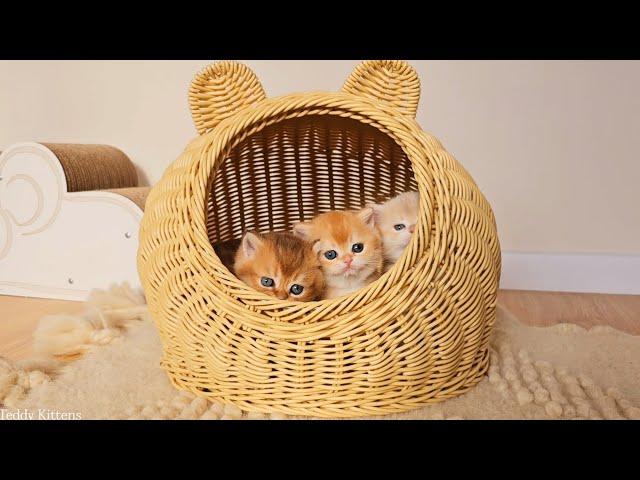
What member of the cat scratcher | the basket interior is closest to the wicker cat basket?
the basket interior

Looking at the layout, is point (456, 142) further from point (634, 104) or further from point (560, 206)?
point (634, 104)

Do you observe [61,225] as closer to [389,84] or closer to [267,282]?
[267,282]

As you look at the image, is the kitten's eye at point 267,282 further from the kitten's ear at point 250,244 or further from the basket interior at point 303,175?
the basket interior at point 303,175

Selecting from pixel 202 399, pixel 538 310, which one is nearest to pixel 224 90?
pixel 202 399

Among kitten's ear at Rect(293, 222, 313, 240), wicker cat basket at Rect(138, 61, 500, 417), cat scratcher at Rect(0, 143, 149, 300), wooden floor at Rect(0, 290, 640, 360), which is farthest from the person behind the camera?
cat scratcher at Rect(0, 143, 149, 300)

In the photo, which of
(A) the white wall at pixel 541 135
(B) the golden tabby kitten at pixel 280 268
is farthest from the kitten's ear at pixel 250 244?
(A) the white wall at pixel 541 135

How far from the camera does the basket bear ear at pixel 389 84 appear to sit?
4.24ft

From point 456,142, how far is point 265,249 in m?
1.46

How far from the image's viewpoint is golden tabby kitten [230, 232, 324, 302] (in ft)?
4.05

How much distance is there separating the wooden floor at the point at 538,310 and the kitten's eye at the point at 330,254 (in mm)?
1003

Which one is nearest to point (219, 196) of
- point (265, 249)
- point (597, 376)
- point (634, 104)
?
point (265, 249)

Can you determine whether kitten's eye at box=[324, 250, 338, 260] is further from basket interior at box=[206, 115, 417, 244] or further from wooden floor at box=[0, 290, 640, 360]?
wooden floor at box=[0, 290, 640, 360]

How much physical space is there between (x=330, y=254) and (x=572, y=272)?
158 cm

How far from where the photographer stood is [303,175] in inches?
71.9
